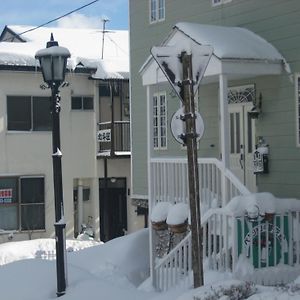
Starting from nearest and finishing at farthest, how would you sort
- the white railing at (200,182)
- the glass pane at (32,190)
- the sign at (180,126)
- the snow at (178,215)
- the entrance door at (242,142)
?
the sign at (180,126)
the white railing at (200,182)
the snow at (178,215)
the entrance door at (242,142)
the glass pane at (32,190)

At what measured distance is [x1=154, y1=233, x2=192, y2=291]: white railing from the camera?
10.5 metres

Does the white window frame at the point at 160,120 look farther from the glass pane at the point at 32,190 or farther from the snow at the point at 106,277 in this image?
the glass pane at the point at 32,190

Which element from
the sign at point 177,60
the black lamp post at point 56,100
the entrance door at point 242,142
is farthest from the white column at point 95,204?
the sign at point 177,60

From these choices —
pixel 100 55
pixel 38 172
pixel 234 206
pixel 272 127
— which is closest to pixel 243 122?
pixel 272 127

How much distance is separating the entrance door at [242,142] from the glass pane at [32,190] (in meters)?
9.69

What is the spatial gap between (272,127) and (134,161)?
228 inches

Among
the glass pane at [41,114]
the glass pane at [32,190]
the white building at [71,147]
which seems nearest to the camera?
the white building at [71,147]

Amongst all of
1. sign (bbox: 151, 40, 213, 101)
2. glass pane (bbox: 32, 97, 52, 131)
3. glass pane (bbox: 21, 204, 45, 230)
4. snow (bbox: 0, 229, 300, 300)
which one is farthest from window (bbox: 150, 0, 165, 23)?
sign (bbox: 151, 40, 213, 101)

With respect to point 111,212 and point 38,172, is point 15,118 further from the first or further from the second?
point 111,212

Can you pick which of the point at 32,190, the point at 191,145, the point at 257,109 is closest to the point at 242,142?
the point at 257,109

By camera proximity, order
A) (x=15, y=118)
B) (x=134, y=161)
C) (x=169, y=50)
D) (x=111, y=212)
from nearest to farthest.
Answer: (x=169, y=50), (x=134, y=161), (x=15, y=118), (x=111, y=212)

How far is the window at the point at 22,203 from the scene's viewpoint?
21156mm

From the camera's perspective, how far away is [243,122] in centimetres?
1298

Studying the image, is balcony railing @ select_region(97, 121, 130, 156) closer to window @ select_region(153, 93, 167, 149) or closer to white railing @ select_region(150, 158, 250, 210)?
window @ select_region(153, 93, 167, 149)
